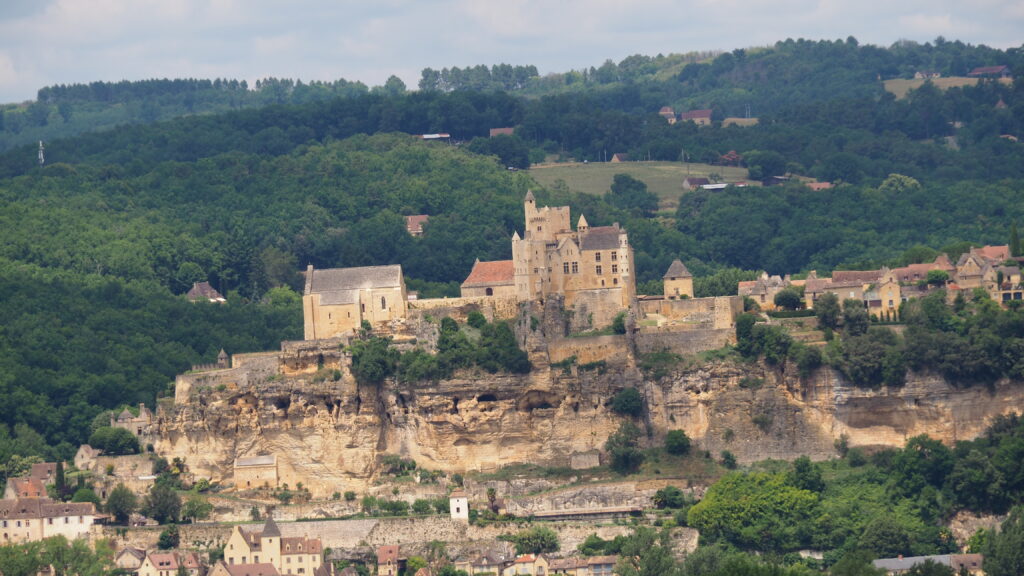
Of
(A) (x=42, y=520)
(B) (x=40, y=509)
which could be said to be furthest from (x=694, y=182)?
(A) (x=42, y=520)

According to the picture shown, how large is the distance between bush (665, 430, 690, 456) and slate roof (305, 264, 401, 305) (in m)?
13.0

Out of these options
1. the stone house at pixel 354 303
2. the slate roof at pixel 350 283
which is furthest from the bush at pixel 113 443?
the slate roof at pixel 350 283

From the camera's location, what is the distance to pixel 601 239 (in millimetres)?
89500

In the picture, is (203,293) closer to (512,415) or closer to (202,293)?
(202,293)

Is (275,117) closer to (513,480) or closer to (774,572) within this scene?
(513,480)

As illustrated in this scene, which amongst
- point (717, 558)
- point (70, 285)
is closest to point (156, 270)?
point (70, 285)

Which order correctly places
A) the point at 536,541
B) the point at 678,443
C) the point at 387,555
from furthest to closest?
the point at 678,443, the point at 387,555, the point at 536,541

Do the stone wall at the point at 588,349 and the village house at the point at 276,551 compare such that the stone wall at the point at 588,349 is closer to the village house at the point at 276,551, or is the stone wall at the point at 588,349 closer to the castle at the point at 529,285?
the castle at the point at 529,285

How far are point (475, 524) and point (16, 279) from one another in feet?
127

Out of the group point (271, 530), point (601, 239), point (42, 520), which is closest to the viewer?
point (271, 530)

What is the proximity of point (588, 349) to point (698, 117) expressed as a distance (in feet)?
284

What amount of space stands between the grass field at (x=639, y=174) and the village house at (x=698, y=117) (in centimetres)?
2158

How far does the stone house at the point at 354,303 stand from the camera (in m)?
89.4

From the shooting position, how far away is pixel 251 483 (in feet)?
287
